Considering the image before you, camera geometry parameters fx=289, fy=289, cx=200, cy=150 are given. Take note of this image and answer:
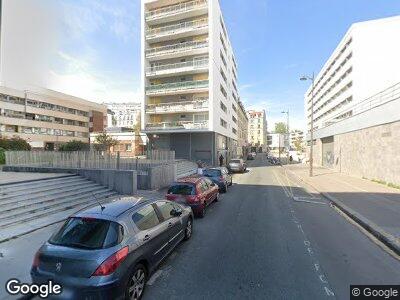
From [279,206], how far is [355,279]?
24.4 feet

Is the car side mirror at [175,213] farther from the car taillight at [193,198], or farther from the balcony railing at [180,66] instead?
the balcony railing at [180,66]

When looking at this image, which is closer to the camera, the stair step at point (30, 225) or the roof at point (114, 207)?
the roof at point (114, 207)

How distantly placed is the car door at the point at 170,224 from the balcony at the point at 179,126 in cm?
2733

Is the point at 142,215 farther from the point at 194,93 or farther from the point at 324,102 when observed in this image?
the point at 324,102

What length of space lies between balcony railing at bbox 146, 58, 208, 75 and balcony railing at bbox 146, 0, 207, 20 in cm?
636

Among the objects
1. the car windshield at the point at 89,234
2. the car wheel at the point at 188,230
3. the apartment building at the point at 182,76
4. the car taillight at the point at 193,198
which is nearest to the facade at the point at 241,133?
the apartment building at the point at 182,76

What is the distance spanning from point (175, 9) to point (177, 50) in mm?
5752

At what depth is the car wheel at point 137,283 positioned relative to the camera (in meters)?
4.71

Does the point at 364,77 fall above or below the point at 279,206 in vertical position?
above

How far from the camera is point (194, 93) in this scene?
36219mm

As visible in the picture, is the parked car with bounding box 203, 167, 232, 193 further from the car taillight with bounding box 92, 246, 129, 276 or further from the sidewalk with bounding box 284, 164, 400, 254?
the car taillight with bounding box 92, 246, 129, 276

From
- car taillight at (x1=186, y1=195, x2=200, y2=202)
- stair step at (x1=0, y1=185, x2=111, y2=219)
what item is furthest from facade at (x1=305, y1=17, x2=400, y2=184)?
stair step at (x1=0, y1=185, x2=111, y2=219)

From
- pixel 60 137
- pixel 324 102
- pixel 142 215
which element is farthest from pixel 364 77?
pixel 60 137

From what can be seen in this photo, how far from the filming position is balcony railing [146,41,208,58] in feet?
115
